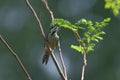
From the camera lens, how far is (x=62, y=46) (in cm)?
1881

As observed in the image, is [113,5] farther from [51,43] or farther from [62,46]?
[62,46]

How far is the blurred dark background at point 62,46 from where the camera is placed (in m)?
18.5

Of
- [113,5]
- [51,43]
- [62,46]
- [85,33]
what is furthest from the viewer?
[62,46]

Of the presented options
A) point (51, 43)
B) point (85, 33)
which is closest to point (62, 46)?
point (51, 43)

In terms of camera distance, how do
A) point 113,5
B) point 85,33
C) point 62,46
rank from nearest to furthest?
point 113,5, point 85,33, point 62,46

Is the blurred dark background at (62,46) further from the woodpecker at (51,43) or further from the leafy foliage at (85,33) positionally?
the leafy foliage at (85,33)

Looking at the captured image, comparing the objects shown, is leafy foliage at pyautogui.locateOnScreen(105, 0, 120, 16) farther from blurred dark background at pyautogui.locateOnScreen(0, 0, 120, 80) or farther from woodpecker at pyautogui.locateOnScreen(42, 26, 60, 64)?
blurred dark background at pyautogui.locateOnScreen(0, 0, 120, 80)

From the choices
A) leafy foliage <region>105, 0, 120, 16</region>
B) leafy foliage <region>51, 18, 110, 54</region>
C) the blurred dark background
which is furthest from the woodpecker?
the blurred dark background

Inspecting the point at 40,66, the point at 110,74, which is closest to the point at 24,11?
the point at 40,66

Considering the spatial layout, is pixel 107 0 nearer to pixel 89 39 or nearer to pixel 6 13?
pixel 89 39

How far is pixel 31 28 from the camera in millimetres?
18859

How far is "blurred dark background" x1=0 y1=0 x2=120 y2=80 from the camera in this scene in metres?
18.5

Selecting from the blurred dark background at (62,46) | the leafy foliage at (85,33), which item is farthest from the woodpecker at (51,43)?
the blurred dark background at (62,46)

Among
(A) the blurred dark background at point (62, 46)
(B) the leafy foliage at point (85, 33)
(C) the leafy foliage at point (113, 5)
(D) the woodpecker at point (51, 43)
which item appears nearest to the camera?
(C) the leafy foliage at point (113, 5)
